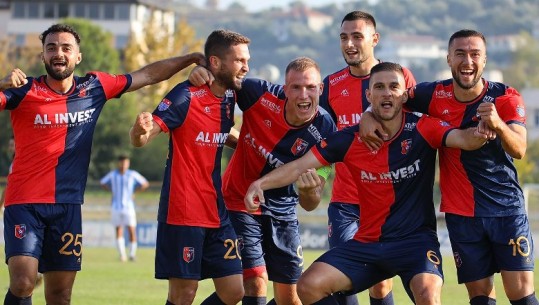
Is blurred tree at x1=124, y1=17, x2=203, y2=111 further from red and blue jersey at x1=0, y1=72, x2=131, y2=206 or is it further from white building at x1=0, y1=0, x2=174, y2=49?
red and blue jersey at x1=0, y1=72, x2=131, y2=206

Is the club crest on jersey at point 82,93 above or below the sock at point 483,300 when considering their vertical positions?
above

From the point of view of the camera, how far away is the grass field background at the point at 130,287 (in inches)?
608

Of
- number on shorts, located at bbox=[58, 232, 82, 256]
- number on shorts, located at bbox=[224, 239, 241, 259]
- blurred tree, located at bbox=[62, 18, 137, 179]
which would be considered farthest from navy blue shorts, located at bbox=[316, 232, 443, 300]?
blurred tree, located at bbox=[62, 18, 137, 179]

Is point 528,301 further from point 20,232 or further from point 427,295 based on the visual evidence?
point 20,232

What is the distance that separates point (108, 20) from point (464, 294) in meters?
103

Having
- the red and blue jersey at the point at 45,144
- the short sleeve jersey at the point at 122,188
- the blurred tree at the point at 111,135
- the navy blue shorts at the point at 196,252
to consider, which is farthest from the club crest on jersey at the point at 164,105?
the blurred tree at the point at 111,135

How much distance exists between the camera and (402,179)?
9.62m

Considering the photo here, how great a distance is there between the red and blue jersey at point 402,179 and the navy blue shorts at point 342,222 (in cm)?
128

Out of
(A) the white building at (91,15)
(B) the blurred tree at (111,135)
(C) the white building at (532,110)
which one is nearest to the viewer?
(B) the blurred tree at (111,135)

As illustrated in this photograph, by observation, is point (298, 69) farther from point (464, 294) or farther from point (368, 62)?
point (464, 294)

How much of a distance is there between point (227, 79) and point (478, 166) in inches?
90.4

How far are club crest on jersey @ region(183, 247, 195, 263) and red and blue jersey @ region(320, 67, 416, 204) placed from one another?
1.91 meters

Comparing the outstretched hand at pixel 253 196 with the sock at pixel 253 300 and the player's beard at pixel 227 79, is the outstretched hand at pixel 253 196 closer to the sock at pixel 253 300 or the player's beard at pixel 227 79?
the player's beard at pixel 227 79

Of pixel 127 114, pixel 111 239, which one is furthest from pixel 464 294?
pixel 127 114
